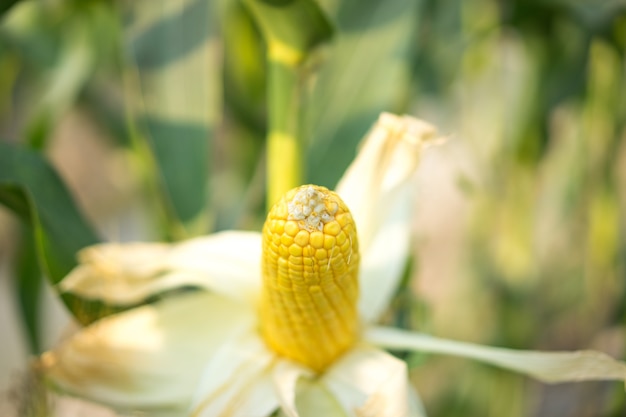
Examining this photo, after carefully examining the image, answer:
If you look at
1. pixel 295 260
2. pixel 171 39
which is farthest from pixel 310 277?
pixel 171 39

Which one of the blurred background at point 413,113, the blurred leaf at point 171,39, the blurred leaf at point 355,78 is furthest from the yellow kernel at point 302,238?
the blurred leaf at point 171,39

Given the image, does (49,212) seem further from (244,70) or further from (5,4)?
(244,70)

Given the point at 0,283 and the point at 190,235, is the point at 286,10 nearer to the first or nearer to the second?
the point at 190,235

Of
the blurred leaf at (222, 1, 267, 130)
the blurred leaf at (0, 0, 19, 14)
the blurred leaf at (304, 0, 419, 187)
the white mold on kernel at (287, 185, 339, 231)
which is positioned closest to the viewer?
the white mold on kernel at (287, 185, 339, 231)

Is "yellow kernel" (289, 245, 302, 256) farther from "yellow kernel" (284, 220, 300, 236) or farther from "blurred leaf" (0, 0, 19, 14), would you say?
"blurred leaf" (0, 0, 19, 14)

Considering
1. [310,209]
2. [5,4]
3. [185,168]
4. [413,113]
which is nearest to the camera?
[310,209]

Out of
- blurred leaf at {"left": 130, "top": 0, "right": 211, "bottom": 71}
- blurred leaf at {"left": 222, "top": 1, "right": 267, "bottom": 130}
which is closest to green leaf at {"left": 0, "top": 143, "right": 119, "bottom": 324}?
blurred leaf at {"left": 130, "top": 0, "right": 211, "bottom": 71}

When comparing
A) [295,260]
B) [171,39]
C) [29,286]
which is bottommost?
[29,286]

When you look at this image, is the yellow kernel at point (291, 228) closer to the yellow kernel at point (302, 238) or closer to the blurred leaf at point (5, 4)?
the yellow kernel at point (302, 238)
